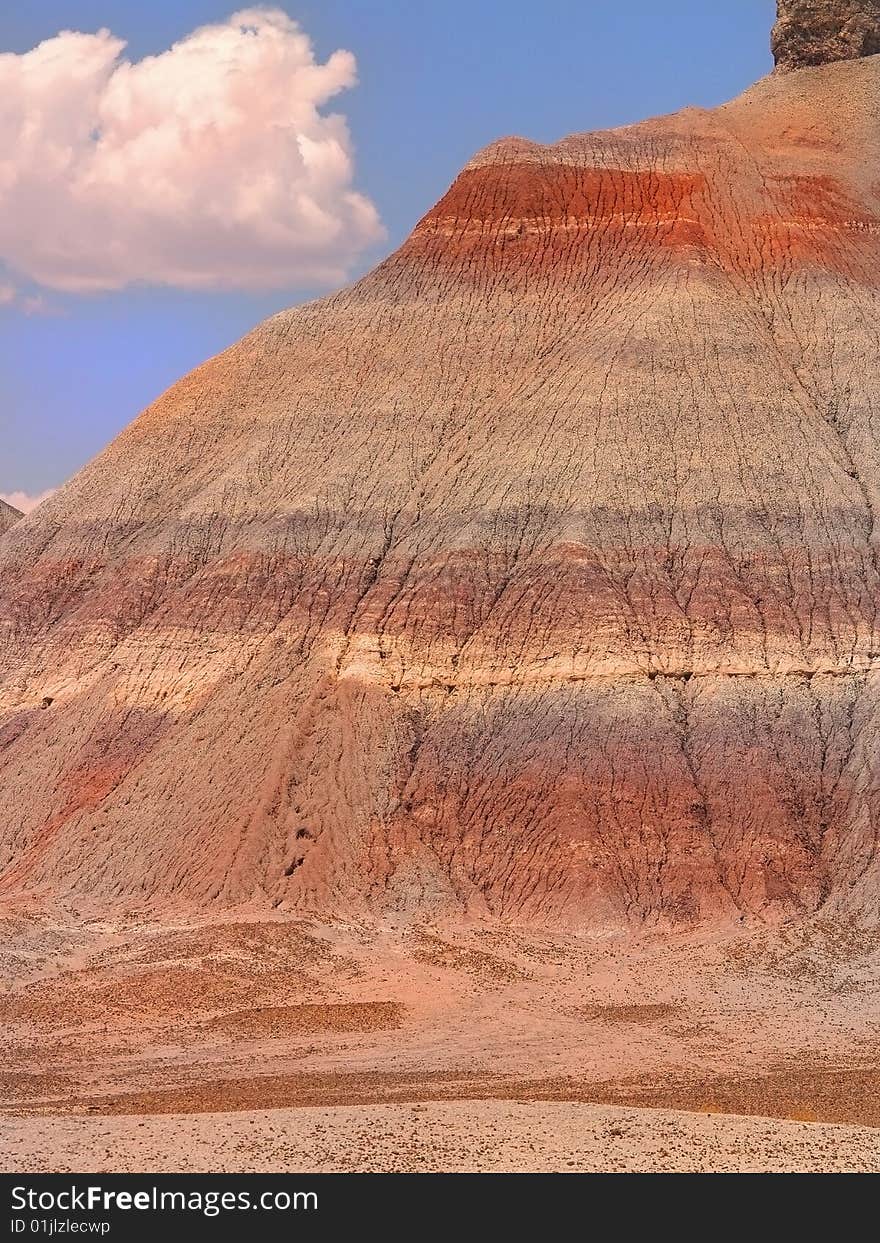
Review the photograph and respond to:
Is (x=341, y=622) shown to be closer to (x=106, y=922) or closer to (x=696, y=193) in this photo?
(x=106, y=922)

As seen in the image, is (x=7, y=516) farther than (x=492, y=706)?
Yes

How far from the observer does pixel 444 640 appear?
54.3m

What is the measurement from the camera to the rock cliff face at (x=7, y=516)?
316 ft

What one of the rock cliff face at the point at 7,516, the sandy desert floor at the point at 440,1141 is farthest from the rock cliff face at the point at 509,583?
the rock cliff face at the point at 7,516

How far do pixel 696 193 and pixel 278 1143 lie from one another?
47.7 metres

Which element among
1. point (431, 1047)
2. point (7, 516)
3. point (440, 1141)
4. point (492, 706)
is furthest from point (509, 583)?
point (7, 516)

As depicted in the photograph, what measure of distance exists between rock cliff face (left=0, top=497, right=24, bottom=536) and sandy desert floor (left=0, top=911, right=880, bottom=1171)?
170 feet

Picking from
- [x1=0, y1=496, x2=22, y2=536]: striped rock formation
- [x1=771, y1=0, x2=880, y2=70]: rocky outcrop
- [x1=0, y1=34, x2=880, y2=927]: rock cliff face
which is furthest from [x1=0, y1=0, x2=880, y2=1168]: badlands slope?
[x1=0, y1=496, x2=22, y2=536]: striped rock formation

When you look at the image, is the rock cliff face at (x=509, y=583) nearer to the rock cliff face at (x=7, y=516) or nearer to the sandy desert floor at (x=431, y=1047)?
the sandy desert floor at (x=431, y=1047)

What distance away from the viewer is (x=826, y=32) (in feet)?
265

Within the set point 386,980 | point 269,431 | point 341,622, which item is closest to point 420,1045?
point 386,980

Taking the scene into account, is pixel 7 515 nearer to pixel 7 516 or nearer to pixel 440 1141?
pixel 7 516

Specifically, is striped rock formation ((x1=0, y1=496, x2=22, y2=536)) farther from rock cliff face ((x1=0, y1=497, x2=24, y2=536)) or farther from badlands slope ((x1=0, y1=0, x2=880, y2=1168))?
badlands slope ((x1=0, y1=0, x2=880, y2=1168))

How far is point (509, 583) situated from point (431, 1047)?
20.0 meters
